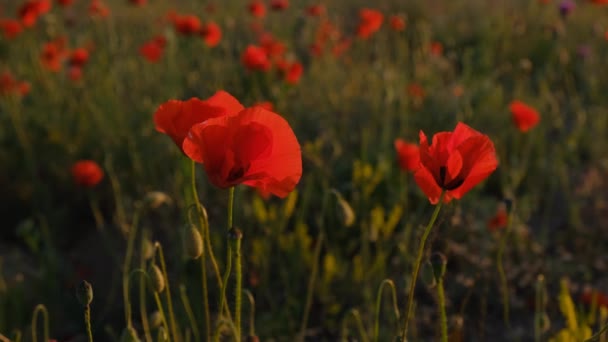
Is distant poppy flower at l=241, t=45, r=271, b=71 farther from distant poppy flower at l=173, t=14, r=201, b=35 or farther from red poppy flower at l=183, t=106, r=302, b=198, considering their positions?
red poppy flower at l=183, t=106, r=302, b=198

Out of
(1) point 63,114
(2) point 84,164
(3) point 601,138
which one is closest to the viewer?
(2) point 84,164

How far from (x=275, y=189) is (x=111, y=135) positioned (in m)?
2.33

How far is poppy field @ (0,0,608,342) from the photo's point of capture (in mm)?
1490

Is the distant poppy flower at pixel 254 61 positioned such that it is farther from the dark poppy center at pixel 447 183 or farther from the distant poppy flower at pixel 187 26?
the dark poppy center at pixel 447 183

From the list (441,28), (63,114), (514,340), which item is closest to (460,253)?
(514,340)

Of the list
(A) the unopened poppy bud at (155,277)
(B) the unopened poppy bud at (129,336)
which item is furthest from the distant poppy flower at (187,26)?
(B) the unopened poppy bud at (129,336)

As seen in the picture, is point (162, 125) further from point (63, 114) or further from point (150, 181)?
point (63, 114)

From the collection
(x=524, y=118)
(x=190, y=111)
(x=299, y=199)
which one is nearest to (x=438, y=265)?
(x=190, y=111)

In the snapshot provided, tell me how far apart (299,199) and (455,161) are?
1858 mm

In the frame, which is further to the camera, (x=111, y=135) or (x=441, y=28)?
(x=441, y=28)

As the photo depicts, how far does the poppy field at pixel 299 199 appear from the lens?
1.49m

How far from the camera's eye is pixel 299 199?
296 centimetres

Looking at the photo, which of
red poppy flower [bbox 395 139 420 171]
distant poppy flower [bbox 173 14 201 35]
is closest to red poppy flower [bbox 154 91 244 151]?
red poppy flower [bbox 395 139 420 171]

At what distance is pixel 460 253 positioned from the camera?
8.54ft
